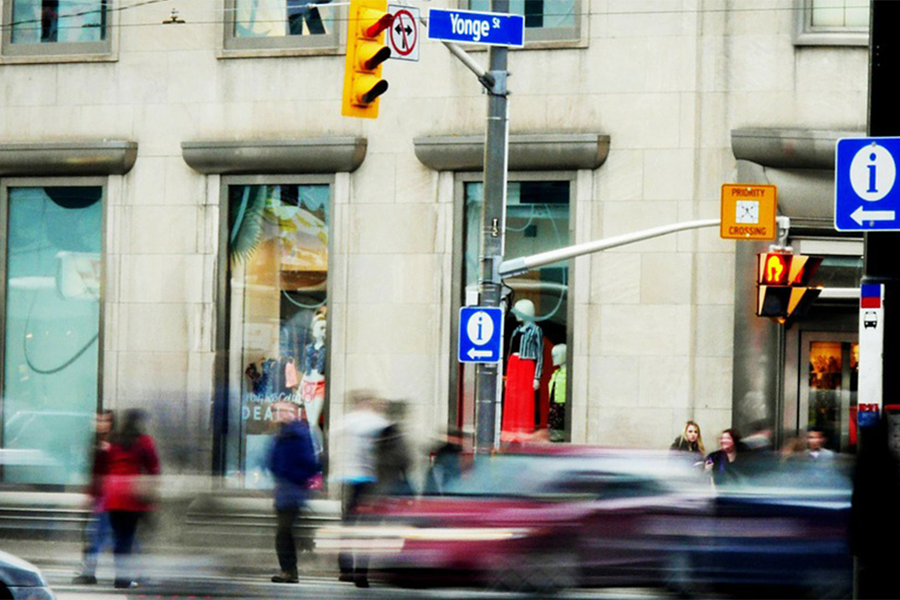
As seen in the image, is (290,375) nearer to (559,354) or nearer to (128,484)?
(559,354)

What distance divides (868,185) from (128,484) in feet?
23.1

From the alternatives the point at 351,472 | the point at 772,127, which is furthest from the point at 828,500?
the point at 772,127

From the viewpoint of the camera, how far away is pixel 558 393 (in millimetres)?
20344

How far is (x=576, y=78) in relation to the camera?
66.4 feet

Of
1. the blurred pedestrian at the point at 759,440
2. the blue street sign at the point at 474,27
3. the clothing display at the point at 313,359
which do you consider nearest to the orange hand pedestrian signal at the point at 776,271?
the blurred pedestrian at the point at 759,440

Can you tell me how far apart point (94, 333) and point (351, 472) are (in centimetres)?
825

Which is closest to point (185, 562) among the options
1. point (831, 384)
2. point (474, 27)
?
point (474, 27)

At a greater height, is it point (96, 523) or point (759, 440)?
point (759, 440)

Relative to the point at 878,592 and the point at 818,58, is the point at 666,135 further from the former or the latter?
the point at 878,592

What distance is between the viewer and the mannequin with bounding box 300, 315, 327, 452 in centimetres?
2102

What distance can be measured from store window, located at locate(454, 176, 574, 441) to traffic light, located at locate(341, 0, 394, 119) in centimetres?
671

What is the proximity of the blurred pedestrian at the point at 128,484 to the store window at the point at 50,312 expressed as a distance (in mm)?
8211

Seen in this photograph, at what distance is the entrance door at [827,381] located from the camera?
2003 centimetres

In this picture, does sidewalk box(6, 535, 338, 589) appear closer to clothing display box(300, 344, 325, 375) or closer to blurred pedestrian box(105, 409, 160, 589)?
blurred pedestrian box(105, 409, 160, 589)
